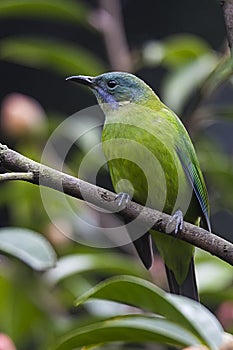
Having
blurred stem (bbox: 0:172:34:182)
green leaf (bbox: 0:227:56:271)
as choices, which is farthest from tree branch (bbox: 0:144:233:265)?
green leaf (bbox: 0:227:56:271)

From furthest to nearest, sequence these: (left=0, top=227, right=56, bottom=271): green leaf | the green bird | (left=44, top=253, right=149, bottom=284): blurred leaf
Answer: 1. (left=44, top=253, right=149, bottom=284): blurred leaf
2. the green bird
3. (left=0, top=227, right=56, bottom=271): green leaf

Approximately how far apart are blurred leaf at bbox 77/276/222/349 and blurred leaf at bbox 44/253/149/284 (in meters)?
0.55

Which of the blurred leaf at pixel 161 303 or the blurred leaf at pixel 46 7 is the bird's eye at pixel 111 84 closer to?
the blurred leaf at pixel 46 7

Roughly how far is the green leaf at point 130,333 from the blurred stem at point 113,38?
1485mm

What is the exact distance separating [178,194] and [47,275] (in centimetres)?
54

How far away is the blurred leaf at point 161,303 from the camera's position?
5.71 feet

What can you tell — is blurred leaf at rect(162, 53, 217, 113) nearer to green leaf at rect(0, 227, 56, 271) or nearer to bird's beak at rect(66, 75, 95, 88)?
bird's beak at rect(66, 75, 95, 88)

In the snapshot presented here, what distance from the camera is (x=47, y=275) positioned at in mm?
2537

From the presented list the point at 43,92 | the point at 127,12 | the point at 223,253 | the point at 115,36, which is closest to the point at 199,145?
the point at 115,36

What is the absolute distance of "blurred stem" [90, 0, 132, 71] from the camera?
3.09 m

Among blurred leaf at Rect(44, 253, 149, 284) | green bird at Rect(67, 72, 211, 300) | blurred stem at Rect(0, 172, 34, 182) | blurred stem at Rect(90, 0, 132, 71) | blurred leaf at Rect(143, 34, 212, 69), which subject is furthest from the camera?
blurred stem at Rect(90, 0, 132, 71)

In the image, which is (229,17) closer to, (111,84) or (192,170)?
(192,170)

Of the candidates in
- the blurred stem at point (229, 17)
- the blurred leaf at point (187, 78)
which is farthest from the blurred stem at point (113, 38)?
the blurred stem at point (229, 17)

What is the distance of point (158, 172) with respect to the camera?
2.26 m
